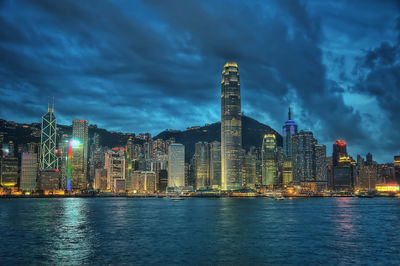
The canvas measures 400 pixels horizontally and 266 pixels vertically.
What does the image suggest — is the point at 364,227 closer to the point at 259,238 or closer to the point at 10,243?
the point at 259,238

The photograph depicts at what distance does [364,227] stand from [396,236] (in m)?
15.9

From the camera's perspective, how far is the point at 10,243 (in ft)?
214

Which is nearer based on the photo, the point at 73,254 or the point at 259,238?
the point at 73,254

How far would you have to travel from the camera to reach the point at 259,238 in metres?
71.4

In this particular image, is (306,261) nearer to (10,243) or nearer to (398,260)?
(398,260)

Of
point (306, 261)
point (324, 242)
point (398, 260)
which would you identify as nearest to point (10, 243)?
point (306, 261)

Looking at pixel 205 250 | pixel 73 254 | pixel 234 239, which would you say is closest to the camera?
pixel 73 254

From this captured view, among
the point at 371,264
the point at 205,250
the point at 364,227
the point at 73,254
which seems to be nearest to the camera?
the point at 371,264

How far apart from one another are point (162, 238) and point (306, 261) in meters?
28.9

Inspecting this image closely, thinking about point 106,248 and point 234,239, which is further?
point 234,239

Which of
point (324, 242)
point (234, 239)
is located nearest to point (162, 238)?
point (234, 239)

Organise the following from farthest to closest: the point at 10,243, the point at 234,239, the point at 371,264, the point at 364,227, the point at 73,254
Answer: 1. the point at 364,227
2. the point at 234,239
3. the point at 10,243
4. the point at 73,254
5. the point at 371,264

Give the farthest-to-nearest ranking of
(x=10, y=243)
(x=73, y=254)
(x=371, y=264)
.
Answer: (x=10, y=243) → (x=73, y=254) → (x=371, y=264)

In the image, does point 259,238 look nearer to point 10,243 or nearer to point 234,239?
point 234,239
